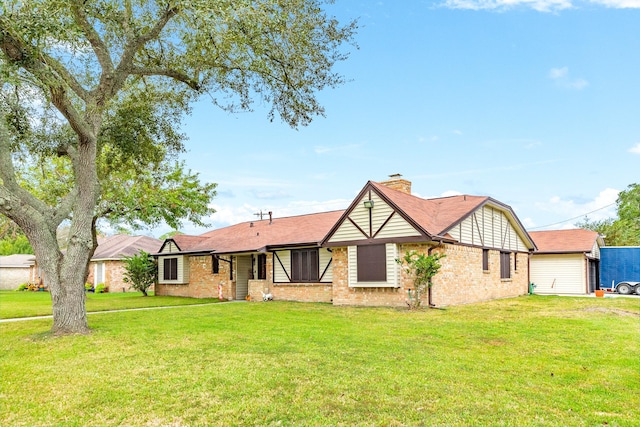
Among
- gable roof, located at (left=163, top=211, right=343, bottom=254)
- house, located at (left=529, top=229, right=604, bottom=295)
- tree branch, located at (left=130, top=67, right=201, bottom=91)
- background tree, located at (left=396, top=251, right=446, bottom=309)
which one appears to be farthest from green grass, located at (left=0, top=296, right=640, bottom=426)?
house, located at (left=529, top=229, right=604, bottom=295)

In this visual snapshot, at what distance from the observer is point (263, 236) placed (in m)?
22.5

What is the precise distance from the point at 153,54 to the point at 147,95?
74.3 inches

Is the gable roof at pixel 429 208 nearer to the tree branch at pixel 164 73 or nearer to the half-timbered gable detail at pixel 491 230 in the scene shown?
the half-timbered gable detail at pixel 491 230

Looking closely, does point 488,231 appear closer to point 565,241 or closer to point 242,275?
point 565,241

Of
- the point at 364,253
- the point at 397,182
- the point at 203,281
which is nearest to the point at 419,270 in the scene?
the point at 364,253

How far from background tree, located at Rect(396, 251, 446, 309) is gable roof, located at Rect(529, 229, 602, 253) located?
12.9 m

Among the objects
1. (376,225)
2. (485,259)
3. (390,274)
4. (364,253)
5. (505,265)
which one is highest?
(376,225)

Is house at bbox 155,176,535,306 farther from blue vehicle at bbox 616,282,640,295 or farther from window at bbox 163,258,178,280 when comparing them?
blue vehicle at bbox 616,282,640,295

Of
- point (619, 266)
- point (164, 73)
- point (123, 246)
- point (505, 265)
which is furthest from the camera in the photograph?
point (123, 246)

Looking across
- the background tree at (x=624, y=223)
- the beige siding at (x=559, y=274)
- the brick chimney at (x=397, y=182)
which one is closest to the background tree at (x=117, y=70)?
the brick chimney at (x=397, y=182)

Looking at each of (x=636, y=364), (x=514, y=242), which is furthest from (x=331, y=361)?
(x=514, y=242)

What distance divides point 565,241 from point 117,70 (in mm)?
24862

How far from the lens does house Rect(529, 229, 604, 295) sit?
25.5 m

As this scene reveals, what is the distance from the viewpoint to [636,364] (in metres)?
7.36
